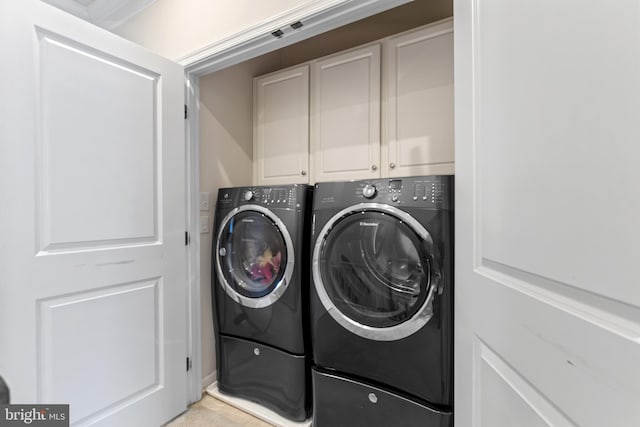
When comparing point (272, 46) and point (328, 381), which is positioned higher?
point (272, 46)

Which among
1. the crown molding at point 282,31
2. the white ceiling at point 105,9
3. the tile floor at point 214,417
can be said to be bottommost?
the tile floor at point 214,417

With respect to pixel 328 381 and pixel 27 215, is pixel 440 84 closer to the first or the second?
pixel 328 381

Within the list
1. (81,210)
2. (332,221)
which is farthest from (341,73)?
(81,210)

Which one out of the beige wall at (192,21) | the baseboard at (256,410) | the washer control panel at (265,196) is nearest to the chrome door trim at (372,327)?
the washer control panel at (265,196)

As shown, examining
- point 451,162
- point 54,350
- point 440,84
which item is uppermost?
point 440,84

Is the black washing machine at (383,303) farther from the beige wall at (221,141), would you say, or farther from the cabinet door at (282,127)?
the beige wall at (221,141)

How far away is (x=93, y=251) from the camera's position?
1.23m

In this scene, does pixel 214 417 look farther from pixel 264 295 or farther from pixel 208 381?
pixel 264 295

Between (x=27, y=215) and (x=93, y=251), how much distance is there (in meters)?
0.27

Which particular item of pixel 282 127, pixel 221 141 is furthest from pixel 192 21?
pixel 282 127

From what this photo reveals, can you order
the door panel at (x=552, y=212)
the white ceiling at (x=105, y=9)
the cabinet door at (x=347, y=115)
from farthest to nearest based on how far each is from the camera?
the white ceiling at (x=105, y=9) → the cabinet door at (x=347, y=115) → the door panel at (x=552, y=212)

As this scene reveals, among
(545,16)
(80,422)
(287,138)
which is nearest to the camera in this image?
(545,16)

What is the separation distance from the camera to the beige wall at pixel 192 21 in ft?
4.51

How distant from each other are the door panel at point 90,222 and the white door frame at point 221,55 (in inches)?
2.9
